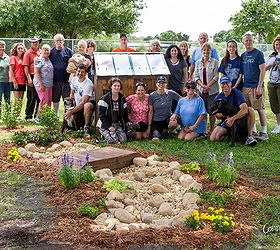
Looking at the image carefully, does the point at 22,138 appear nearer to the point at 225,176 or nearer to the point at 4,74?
the point at 4,74

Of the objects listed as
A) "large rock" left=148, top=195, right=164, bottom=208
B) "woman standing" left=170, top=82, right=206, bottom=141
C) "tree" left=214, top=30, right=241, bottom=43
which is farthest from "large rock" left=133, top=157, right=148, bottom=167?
"tree" left=214, top=30, right=241, bottom=43

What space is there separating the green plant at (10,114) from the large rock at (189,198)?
18.0ft

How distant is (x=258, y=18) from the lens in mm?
44188

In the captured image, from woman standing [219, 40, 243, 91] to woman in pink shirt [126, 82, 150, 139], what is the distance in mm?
1519

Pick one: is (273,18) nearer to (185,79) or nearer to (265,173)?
(185,79)

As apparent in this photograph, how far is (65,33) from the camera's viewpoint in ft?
126

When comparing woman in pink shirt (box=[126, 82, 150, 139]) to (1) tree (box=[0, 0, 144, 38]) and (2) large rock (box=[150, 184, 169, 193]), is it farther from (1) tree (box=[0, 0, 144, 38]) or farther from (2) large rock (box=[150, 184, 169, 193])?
(1) tree (box=[0, 0, 144, 38])

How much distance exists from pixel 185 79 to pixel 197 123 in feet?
4.92

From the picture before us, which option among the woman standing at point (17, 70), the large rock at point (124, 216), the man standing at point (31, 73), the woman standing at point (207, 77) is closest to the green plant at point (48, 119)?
the man standing at point (31, 73)

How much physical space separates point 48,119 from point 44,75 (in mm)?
1669

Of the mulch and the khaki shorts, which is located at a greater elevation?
the khaki shorts

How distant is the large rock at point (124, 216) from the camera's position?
447cm

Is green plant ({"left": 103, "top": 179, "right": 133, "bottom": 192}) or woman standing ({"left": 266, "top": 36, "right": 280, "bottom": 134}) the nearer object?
green plant ({"left": 103, "top": 179, "right": 133, "bottom": 192})

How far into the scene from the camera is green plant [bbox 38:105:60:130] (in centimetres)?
860
